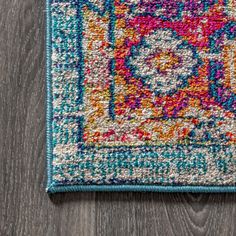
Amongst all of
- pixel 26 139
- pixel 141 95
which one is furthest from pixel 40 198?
pixel 141 95

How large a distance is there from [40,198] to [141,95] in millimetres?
242

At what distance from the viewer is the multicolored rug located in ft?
2.32

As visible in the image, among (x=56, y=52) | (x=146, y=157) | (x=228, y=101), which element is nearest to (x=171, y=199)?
(x=146, y=157)

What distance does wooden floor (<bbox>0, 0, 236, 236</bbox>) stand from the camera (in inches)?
27.8

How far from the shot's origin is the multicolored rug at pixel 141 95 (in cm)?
71

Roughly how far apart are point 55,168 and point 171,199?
20 cm

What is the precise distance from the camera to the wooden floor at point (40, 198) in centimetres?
71

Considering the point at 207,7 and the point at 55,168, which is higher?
the point at 207,7

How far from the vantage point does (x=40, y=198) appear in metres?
0.72

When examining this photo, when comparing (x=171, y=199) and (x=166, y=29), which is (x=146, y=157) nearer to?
(x=171, y=199)

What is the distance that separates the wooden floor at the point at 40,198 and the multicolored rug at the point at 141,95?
0.07 ft

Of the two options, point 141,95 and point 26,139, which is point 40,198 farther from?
point 141,95

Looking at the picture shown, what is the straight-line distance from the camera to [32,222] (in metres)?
0.72

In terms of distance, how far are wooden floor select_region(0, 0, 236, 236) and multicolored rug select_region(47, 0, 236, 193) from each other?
0.02m
